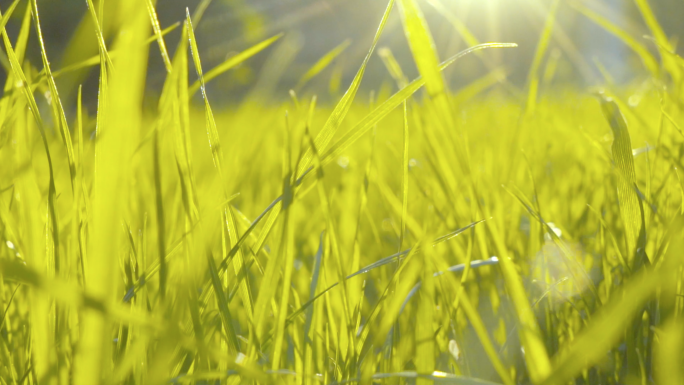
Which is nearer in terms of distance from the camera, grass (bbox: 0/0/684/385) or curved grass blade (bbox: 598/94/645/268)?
grass (bbox: 0/0/684/385)

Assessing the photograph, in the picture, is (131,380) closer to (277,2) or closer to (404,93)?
Result: (404,93)

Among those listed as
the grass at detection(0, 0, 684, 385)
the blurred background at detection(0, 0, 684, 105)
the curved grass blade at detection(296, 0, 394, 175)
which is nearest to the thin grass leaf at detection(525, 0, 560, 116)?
the grass at detection(0, 0, 684, 385)

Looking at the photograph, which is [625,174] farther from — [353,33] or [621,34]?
[353,33]

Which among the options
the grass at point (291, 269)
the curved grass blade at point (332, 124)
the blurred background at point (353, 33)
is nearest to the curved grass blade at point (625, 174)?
the grass at point (291, 269)

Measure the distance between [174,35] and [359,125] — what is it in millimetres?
6693

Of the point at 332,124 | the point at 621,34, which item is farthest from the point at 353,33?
the point at 332,124

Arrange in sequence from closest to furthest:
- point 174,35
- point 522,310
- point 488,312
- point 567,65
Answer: point 522,310 → point 488,312 → point 174,35 → point 567,65

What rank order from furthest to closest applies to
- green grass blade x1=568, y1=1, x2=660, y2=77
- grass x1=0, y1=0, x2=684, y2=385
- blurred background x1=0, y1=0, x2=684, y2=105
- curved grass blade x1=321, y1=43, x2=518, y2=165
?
blurred background x1=0, y1=0, x2=684, y2=105 → green grass blade x1=568, y1=1, x2=660, y2=77 → curved grass blade x1=321, y1=43, x2=518, y2=165 → grass x1=0, y1=0, x2=684, y2=385

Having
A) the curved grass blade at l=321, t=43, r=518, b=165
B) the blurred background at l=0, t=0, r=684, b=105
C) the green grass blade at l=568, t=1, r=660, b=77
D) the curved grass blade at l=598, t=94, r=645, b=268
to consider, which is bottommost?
the curved grass blade at l=598, t=94, r=645, b=268

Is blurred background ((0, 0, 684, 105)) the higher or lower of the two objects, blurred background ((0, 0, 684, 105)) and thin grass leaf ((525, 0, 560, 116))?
the higher

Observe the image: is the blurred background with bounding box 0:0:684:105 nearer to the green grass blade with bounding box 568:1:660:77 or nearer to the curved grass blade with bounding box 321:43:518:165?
the green grass blade with bounding box 568:1:660:77

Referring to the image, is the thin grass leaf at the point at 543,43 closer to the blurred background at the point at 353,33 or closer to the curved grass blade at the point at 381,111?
the curved grass blade at the point at 381,111

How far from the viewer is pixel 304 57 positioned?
9203 mm

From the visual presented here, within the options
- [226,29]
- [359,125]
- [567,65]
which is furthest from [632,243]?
[567,65]
